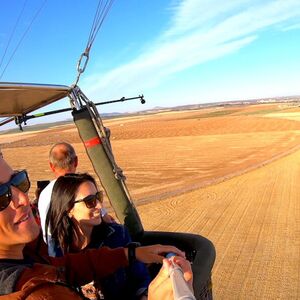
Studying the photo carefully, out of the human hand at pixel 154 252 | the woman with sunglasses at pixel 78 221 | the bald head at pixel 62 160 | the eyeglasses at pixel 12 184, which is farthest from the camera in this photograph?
the bald head at pixel 62 160

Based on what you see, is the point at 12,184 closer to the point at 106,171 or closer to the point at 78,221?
the point at 78,221

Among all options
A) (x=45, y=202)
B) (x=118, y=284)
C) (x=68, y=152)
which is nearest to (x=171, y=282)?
(x=118, y=284)

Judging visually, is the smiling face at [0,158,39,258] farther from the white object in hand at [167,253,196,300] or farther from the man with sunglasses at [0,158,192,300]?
the white object in hand at [167,253,196,300]

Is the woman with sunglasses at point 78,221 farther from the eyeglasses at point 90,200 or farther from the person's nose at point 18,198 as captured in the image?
the person's nose at point 18,198

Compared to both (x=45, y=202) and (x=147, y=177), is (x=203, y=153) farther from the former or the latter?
(x=45, y=202)

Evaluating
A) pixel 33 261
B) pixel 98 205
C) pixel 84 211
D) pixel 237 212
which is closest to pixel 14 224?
pixel 33 261

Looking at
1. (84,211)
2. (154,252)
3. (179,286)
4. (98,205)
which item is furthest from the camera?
(98,205)

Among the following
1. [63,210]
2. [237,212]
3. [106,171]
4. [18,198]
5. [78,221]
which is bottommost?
[237,212]

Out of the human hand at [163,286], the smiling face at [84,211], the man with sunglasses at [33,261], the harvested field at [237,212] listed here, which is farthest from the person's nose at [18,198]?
the harvested field at [237,212]
